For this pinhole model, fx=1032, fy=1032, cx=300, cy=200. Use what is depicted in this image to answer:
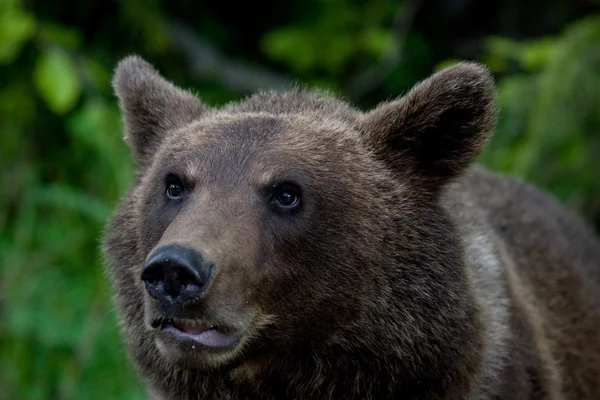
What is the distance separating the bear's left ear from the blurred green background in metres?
2.42

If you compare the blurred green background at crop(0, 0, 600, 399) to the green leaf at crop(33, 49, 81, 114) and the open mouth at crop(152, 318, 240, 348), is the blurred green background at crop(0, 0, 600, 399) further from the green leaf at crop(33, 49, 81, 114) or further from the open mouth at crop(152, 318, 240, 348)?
the open mouth at crop(152, 318, 240, 348)

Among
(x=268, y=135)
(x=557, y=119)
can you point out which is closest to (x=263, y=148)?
(x=268, y=135)

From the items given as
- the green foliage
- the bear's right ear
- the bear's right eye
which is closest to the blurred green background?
the green foliage

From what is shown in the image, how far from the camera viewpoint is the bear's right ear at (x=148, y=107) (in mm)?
4844

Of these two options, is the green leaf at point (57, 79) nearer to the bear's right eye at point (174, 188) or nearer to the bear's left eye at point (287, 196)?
the bear's right eye at point (174, 188)

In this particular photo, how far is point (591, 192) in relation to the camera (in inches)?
286

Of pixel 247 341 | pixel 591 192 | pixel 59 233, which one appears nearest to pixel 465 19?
pixel 591 192

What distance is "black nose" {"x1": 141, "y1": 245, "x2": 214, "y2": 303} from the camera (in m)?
3.55

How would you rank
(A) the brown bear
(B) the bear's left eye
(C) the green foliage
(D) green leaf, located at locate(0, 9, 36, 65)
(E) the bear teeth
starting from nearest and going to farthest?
(E) the bear teeth, (A) the brown bear, (B) the bear's left eye, (C) the green foliage, (D) green leaf, located at locate(0, 9, 36, 65)

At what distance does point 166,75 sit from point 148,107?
507 centimetres

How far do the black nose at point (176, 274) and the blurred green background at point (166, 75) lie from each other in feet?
12.2

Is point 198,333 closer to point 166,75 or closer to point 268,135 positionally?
point 268,135

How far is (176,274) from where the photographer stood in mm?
3584

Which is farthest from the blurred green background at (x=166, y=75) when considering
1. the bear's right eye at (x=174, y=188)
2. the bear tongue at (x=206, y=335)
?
the bear tongue at (x=206, y=335)
